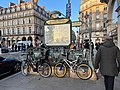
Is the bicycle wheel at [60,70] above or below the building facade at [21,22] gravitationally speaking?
below

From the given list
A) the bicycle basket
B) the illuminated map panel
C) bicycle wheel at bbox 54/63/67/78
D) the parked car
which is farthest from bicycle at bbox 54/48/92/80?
the parked car

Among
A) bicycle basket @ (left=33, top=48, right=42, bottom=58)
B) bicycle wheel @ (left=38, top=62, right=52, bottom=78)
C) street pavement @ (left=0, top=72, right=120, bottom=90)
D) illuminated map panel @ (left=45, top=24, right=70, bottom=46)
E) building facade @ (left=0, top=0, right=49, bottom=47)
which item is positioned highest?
building facade @ (left=0, top=0, right=49, bottom=47)

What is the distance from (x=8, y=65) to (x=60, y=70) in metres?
2.68

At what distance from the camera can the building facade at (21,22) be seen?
57531 millimetres

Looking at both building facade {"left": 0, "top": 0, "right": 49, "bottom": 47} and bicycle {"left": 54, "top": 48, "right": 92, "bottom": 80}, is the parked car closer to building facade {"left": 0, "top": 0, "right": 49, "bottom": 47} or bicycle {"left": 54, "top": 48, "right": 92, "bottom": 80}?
bicycle {"left": 54, "top": 48, "right": 92, "bottom": 80}

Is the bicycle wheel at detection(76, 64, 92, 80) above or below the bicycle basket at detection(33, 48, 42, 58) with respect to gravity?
below

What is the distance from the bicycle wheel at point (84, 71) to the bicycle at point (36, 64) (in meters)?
1.28

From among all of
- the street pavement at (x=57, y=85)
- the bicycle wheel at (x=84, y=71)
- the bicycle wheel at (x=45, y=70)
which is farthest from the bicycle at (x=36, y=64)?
the bicycle wheel at (x=84, y=71)

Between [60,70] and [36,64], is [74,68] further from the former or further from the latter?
[36,64]

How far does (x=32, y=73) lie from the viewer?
7199 mm

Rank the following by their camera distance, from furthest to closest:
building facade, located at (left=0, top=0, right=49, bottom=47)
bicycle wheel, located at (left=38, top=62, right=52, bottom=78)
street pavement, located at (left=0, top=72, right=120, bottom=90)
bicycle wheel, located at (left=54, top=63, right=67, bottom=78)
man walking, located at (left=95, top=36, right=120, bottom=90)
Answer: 1. building facade, located at (left=0, top=0, right=49, bottom=47)
2. bicycle wheel, located at (left=38, top=62, right=52, bottom=78)
3. bicycle wheel, located at (left=54, top=63, right=67, bottom=78)
4. street pavement, located at (left=0, top=72, right=120, bottom=90)
5. man walking, located at (left=95, top=36, right=120, bottom=90)

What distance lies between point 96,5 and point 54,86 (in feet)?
164

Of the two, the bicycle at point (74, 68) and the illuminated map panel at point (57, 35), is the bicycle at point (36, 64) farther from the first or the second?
the illuminated map panel at point (57, 35)

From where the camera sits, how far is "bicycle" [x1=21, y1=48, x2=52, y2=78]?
664 centimetres
